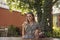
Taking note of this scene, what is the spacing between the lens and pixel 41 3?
1894cm

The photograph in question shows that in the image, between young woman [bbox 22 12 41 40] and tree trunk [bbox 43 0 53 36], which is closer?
young woman [bbox 22 12 41 40]

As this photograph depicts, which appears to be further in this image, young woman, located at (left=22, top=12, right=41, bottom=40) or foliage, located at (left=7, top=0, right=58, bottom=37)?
foliage, located at (left=7, top=0, right=58, bottom=37)

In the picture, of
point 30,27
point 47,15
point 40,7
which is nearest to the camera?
point 30,27

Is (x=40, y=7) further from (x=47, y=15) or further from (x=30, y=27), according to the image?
(x=30, y=27)

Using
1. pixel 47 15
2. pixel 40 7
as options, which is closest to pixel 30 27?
pixel 47 15

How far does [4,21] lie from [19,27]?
174 cm

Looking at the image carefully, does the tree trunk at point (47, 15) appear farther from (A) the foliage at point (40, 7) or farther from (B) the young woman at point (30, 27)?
(B) the young woman at point (30, 27)

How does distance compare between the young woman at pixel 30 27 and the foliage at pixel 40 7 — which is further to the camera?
the foliage at pixel 40 7

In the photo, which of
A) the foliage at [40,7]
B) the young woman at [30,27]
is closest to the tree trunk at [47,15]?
the foliage at [40,7]

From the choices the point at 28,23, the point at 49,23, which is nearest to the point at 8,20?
the point at 49,23

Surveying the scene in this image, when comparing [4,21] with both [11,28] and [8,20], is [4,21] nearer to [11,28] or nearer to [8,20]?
[8,20]

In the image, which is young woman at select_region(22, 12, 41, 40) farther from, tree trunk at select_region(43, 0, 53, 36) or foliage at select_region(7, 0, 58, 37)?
tree trunk at select_region(43, 0, 53, 36)

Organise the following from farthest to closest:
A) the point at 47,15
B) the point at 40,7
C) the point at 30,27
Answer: the point at 40,7
the point at 47,15
the point at 30,27

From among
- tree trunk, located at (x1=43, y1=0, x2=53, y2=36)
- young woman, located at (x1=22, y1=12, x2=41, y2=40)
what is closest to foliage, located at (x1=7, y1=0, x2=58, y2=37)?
tree trunk, located at (x1=43, y1=0, x2=53, y2=36)
